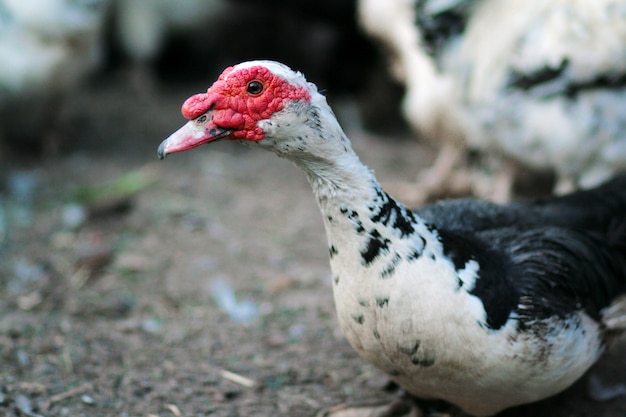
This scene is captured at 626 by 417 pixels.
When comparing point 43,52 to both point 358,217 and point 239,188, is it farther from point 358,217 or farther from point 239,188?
point 358,217

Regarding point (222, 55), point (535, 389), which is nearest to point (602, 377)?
point (535, 389)

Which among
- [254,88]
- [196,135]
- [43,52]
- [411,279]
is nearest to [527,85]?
[411,279]

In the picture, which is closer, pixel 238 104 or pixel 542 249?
pixel 238 104

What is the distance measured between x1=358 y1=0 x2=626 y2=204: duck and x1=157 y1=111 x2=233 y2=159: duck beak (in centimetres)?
203

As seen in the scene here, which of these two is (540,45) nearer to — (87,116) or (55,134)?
(55,134)

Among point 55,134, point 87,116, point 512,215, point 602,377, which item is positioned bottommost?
point 602,377

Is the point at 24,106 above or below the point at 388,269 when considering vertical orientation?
above

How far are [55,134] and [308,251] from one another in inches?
98.9

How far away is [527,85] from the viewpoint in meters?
3.72

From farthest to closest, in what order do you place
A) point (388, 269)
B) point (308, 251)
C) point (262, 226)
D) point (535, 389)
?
point (262, 226)
point (308, 251)
point (535, 389)
point (388, 269)

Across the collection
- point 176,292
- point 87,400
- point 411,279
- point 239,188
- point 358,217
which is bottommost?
point 87,400

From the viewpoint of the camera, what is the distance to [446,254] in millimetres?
2359

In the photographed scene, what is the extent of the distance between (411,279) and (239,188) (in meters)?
3.12

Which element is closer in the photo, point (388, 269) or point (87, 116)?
point (388, 269)
